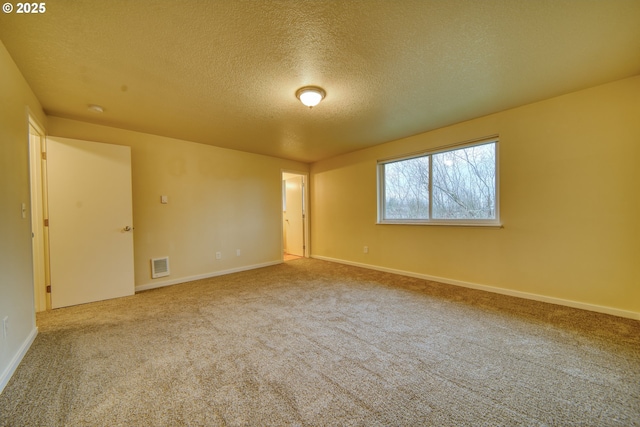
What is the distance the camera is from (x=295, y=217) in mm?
6102

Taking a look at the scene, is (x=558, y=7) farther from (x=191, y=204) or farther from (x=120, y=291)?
(x=120, y=291)

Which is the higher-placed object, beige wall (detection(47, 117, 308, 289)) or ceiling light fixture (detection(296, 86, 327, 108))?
ceiling light fixture (detection(296, 86, 327, 108))

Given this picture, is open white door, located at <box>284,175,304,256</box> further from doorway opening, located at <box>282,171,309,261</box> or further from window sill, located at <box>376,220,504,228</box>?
window sill, located at <box>376,220,504,228</box>

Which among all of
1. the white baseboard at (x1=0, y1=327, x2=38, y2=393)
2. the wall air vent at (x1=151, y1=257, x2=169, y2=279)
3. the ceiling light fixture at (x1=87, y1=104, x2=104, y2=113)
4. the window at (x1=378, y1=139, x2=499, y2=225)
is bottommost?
the white baseboard at (x1=0, y1=327, x2=38, y2=393)

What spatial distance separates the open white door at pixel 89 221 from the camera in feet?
9.42

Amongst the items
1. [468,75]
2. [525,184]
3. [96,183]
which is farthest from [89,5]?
[525,184]

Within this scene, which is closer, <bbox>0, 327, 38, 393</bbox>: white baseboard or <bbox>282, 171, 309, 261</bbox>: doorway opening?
<bbox>0, 327, 38, 393</bbox>: white baseboard

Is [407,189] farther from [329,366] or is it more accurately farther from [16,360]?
[16,360]

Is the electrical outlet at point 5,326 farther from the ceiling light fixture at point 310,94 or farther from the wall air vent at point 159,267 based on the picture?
the ceiling light fixture at point 310,94

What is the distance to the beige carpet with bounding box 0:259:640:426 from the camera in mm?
1309

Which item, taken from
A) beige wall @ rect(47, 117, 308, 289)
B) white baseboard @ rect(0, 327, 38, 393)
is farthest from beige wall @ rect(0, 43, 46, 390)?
beige wall @ rect(47, 117, 308, 289)

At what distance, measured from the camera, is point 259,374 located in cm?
163

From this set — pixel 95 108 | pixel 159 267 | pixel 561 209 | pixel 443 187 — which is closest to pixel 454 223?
pixel 443 187

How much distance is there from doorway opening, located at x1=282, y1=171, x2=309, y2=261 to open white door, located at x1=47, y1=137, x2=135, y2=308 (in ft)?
9.91
